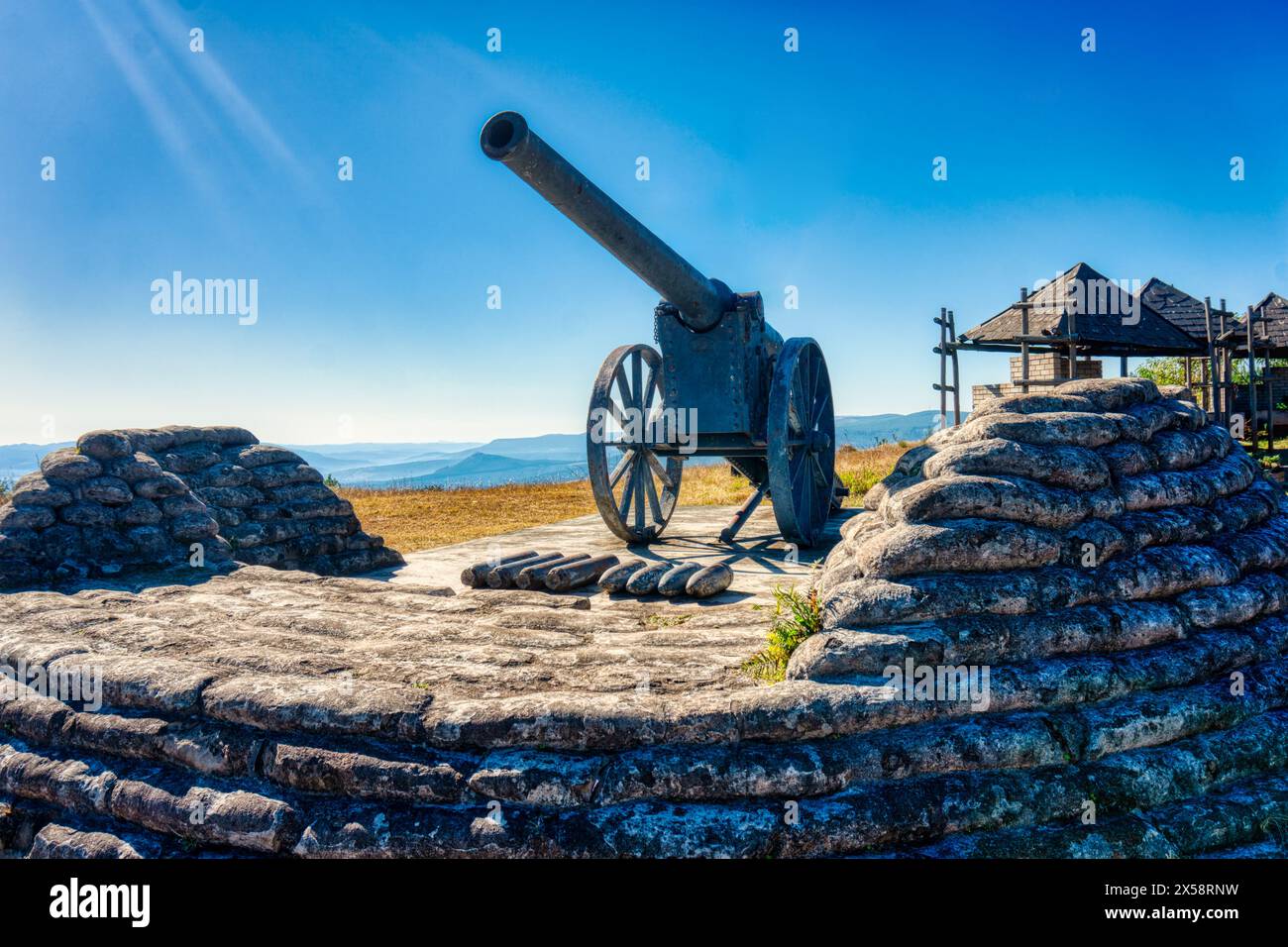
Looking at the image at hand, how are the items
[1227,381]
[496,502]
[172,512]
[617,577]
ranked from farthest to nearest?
[1227,381], [496,502], [172,512], [617,577]

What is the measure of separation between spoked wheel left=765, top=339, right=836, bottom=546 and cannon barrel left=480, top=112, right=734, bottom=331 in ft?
2.75

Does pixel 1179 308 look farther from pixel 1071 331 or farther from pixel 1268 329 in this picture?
pixel 1071 331

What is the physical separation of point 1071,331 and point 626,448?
10.3 m

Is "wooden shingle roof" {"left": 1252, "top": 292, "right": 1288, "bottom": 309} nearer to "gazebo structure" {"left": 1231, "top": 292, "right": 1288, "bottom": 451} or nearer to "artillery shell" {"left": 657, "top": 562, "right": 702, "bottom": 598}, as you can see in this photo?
"gazebo structure" {"left": 1231, "top": 292, "right": 1288, "bottom": 451}

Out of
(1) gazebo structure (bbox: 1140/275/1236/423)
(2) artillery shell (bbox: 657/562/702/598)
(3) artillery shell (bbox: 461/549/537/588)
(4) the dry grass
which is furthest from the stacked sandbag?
(1) gazebo structure (bbox: 1140/275/1236/423)

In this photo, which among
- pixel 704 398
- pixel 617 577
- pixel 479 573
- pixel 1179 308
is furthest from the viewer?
pixel 1179 308

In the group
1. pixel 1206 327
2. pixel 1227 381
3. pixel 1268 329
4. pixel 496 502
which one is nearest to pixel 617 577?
pixel 496 502

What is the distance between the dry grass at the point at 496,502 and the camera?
10961 millimetres

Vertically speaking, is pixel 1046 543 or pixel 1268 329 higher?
pixel 1268 329

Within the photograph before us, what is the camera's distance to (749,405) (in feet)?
24.4

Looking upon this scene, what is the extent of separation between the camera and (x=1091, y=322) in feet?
50.6

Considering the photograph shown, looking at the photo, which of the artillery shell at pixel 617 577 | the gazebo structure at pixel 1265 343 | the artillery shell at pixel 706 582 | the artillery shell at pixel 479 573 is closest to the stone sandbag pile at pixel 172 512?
the artillery shell at pixel 479 573
